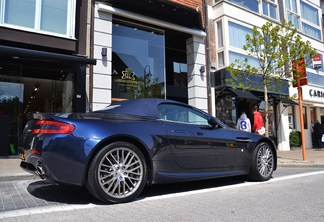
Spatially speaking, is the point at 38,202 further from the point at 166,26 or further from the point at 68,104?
the point at 166,26

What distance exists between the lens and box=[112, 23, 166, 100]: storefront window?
10.6 metres

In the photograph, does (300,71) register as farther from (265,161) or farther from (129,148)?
(129,148)

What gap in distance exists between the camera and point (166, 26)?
11.4 metres

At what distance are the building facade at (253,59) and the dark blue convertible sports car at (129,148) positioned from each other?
8.20 metres

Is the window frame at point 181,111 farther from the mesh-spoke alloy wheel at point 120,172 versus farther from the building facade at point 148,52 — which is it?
the building facade at point 148,52

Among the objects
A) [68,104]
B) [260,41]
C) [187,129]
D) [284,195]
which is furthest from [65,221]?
[260,41]

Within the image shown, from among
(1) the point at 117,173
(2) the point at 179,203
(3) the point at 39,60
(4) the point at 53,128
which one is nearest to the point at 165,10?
(3) the point at 39,60

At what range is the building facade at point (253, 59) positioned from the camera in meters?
13.5

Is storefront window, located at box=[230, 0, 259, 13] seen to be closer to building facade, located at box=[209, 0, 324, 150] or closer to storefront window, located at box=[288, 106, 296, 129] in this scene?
building facade, located at box=[209, 0, 324, 150]

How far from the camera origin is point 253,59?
14547mm

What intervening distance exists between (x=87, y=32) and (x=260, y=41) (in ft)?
19.8

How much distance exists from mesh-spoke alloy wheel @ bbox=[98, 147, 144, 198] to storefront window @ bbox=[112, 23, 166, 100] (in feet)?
21.9

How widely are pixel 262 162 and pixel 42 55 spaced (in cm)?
642

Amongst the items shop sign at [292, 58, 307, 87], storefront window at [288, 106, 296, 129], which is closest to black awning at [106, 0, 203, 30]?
shop sign at [292, 58, 307, 87]
